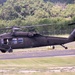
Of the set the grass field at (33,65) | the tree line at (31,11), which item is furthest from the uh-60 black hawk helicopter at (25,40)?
the tree line at (31,11)

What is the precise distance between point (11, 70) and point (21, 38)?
38.2 feet

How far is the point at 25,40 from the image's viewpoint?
31.4 metres

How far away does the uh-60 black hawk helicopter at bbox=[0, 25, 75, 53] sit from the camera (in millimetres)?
31016

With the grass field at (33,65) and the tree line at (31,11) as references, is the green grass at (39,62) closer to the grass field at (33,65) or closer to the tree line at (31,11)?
the grass field at (33,65)

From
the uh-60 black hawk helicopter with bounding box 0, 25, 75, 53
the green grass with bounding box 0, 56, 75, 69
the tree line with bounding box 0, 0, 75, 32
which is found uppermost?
the green grass with bounding box 0, 56, 75, 69

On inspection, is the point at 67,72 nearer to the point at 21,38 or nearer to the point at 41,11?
the point at 21,38

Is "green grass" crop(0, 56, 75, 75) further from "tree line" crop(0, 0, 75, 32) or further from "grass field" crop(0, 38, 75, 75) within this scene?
"tree line" crop(0, 0, 75, 32)

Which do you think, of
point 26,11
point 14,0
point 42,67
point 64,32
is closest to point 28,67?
point 42,67

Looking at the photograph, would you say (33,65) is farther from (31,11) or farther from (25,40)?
(31,11)

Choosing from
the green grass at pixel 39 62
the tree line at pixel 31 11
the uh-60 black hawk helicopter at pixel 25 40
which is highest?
the green grass at pixel 39 62

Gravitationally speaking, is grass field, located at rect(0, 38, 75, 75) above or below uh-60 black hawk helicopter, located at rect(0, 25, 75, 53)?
above

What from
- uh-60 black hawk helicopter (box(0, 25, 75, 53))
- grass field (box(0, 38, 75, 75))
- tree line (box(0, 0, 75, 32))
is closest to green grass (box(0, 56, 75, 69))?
grass field (box(0, 38, 75, 75))

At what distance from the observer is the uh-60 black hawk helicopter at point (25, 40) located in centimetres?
3102

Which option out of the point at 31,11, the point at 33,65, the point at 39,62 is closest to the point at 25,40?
the point at 39,62
